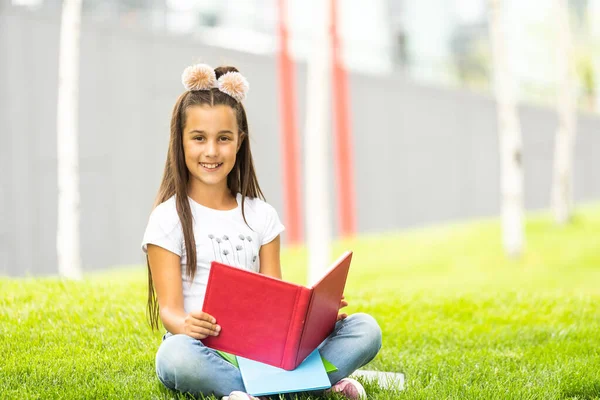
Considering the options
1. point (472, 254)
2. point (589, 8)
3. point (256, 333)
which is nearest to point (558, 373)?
point (256, 333)

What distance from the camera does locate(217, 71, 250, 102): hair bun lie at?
8.63 ft

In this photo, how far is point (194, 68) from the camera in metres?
2.63

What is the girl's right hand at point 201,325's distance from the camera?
2.32 meters

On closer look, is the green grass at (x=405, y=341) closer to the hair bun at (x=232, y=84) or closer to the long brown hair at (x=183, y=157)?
the long brown hair at (x=183, y=157)

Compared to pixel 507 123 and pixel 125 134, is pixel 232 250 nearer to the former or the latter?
pixel 507 123

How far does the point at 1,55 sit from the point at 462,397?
7.61 metres

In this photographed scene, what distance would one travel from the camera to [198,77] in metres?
2.62

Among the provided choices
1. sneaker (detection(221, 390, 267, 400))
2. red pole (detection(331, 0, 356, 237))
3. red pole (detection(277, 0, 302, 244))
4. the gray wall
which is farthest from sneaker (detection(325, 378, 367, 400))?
red pole (detection(331, 0, 356, 237))

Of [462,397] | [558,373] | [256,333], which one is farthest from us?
[558,373]

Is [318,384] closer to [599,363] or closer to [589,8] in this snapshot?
[599,363]

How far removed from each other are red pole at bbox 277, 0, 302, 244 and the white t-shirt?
8.65 m

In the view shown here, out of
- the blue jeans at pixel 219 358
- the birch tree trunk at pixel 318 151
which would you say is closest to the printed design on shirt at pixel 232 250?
the blue jeans at pixel 219 358

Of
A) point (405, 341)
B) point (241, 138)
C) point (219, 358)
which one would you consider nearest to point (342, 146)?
point (405, 341)

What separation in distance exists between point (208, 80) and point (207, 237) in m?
0.51
